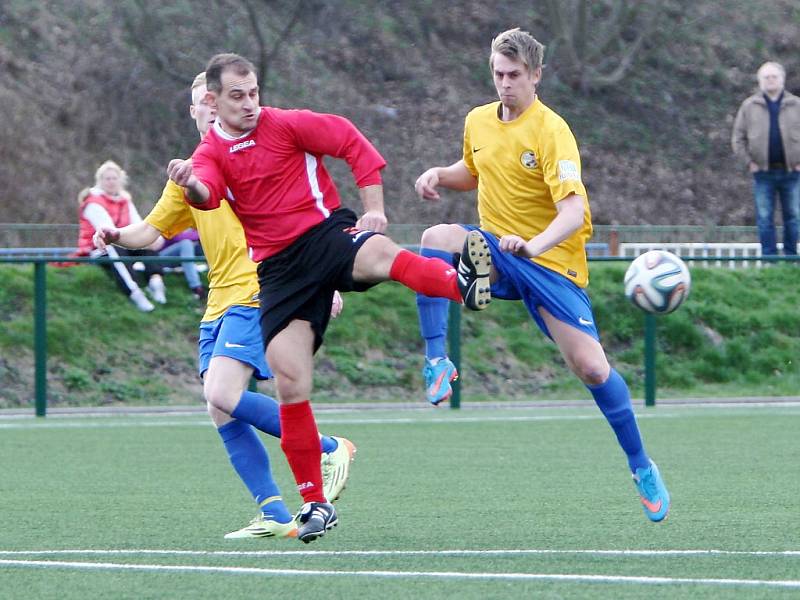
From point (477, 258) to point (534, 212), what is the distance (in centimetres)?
87

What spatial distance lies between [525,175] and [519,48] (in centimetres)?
55

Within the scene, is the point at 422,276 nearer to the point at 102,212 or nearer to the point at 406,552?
the point at 406,552

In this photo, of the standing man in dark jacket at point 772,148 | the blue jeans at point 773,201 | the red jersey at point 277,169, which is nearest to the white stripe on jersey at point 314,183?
the red jersey at point 277,169

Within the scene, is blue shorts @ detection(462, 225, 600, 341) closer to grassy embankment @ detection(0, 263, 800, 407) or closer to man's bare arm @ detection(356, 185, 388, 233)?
man's bare arm @ detection(356, 185, 388, 233)

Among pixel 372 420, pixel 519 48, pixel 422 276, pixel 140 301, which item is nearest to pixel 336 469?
pixel 422 276

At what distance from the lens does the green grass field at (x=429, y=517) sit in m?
5.21

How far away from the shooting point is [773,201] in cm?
1606

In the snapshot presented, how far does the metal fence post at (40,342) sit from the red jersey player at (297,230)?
7534mm

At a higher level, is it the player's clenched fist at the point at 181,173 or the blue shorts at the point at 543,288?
the player's clenched fist at the point at 181,173

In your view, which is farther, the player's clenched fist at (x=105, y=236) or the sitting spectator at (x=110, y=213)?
the sitting spectator at (x=110, y=213)

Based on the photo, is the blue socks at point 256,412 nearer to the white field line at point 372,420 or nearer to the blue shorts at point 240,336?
the blue shorts at point 240,336

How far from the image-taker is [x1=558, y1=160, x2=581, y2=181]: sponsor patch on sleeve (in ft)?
21.6

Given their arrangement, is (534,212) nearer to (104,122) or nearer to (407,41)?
(104,122)

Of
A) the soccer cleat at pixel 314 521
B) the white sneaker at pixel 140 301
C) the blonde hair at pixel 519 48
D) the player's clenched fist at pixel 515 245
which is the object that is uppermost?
the blonde hair at pixel 519 48
